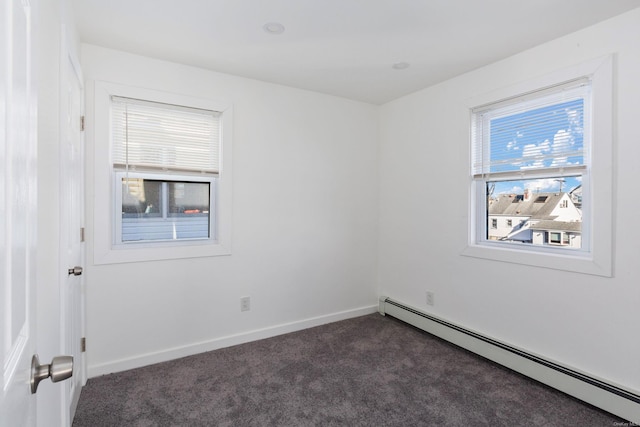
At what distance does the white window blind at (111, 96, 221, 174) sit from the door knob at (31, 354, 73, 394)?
7.55 ft

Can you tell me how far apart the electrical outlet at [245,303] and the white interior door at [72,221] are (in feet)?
3.98

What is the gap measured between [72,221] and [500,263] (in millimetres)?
3025

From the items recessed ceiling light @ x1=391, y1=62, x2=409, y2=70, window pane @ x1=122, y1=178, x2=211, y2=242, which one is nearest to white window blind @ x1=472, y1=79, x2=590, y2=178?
recessed ceiling light @ x1=391, y1=62, x2=409, y2=70

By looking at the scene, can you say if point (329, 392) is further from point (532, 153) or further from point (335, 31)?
point (335, 31)

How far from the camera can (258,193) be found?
3.20 meters

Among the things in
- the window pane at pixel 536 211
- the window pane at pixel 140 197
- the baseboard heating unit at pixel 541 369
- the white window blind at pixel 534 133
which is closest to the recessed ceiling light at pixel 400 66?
the white window blind at pixel 534 133

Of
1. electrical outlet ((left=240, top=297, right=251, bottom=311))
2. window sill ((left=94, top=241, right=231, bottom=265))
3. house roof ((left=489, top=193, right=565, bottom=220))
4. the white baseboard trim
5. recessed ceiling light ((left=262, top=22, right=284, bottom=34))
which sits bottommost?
the white baseboard trim

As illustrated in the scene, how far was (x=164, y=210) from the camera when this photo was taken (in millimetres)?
2877

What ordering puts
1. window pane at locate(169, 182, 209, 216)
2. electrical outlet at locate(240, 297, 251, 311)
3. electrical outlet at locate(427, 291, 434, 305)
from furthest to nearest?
electrical outlet at locate(427, 291, 434, 305)
electrical outlet at locate(240, 297, 251, 311)
window pane at locate(169, 182, 209, 216)

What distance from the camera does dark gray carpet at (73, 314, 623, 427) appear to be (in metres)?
2.05

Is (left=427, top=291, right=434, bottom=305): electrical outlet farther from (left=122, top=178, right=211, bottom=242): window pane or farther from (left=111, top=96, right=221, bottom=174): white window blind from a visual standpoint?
(left=111, top=96, right=221, bottom=174): white window blind

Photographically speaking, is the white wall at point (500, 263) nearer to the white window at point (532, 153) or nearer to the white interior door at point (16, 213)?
the white window at point (532, 153)

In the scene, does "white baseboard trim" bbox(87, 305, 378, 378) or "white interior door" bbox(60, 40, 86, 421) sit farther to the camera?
"white baseboard trim" bbox(87, 305, 378, 378)

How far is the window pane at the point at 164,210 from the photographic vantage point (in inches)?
108
